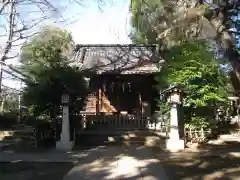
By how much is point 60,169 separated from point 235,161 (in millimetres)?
4995

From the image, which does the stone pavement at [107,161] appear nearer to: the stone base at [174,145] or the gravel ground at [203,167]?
the gravel ground at [203,167]

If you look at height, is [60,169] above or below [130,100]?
below

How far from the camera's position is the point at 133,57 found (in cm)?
2222

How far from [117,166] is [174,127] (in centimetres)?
442

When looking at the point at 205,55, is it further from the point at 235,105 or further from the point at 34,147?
the point at 34,147

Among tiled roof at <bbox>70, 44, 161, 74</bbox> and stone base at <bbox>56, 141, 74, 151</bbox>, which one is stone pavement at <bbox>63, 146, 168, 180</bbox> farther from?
tiled roof at <bbox>70, 44, 161, 74</bbox>

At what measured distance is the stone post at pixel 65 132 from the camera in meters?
14.9

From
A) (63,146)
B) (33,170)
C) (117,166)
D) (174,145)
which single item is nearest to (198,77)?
(174,145)

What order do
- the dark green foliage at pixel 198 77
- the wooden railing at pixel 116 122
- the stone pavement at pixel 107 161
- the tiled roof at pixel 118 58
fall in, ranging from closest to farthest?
the stone pavement at pixel 107 161 < the dark green foliage at pixel 198 77 < the wooden railing at pixel 116 122 < the tiled roof at pixel 118 58

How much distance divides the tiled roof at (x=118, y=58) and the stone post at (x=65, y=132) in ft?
15.4

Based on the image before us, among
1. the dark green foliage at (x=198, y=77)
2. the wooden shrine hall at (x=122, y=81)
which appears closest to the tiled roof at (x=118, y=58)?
the wooden shrine hall at (x=122, y=81)

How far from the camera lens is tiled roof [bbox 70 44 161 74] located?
2058 cm

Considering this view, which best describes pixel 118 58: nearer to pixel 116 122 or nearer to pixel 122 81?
pixel 122 81

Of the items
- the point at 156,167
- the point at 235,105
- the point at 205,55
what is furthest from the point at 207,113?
the point at 156,167
